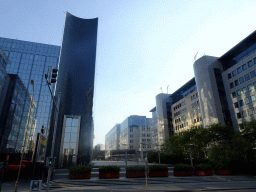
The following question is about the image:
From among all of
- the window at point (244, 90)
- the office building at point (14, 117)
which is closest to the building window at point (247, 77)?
the window at point (244, 90)

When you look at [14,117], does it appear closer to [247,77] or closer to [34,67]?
[34,67]

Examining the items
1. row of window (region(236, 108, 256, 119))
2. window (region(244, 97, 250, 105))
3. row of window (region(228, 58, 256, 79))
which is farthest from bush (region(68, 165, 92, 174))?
row of window (region(228, 58, 256, 79))

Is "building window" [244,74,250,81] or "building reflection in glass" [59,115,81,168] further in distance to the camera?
"building window" [244,74,250,81]

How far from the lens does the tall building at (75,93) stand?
27.6 metres

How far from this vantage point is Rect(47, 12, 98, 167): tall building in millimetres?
27641

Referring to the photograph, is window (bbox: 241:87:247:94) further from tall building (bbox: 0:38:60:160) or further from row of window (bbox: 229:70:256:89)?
tall building (bbox: 0:38:60:160)

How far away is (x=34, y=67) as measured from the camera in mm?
91000

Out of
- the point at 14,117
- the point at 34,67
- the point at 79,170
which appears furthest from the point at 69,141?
the point at 34,67

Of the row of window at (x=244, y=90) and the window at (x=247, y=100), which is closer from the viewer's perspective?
the row of window at (x=244, y=90)

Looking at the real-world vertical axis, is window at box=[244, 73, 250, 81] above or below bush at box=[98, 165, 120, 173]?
above

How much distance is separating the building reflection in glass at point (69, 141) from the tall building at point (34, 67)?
205ft

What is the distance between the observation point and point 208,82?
2665 inches

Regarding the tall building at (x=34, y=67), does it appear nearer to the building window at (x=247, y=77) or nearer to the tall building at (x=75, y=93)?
the tall building at (x=75, y=93)

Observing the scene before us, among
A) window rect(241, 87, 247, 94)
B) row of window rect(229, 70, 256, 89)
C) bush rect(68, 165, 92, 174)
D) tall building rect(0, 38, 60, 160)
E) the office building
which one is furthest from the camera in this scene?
tall building rect(0, 38, 60, 160)
